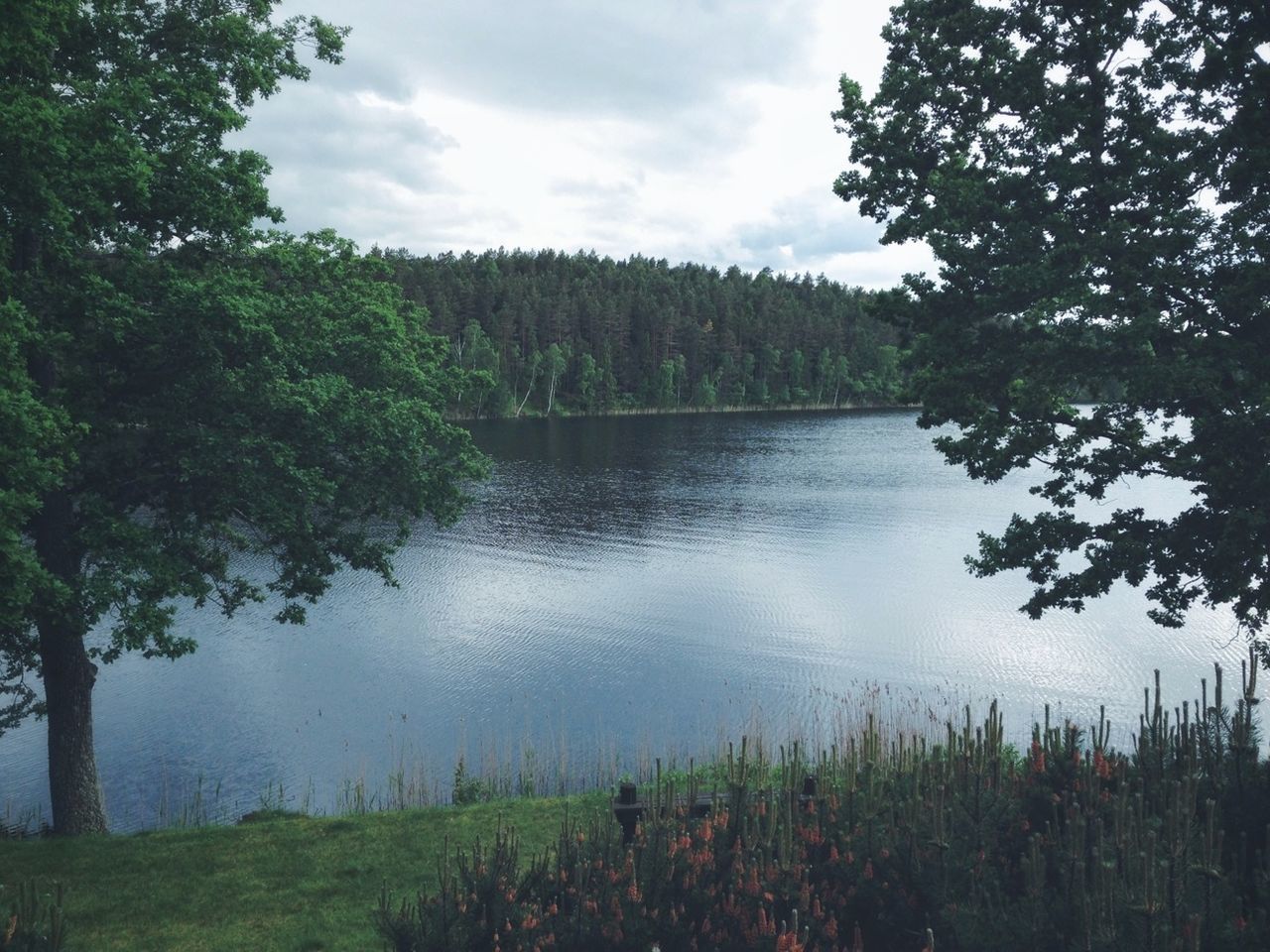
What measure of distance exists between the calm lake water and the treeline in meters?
76.4

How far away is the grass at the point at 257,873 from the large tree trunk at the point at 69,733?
4.09ft

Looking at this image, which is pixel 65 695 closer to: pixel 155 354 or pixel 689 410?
pixel 155 354

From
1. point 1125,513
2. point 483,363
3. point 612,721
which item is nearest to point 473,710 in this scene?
point 612,721

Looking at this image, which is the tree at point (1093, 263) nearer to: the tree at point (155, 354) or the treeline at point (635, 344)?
the tree at point (155, 354)

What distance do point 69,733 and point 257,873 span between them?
16.0 ft

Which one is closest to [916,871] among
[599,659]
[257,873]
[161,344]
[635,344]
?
[257,873]

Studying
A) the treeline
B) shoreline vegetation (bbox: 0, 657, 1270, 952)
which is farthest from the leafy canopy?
the treeline

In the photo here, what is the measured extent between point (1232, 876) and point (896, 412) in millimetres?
148545

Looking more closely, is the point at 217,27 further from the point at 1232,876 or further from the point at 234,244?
the point at 1232,876

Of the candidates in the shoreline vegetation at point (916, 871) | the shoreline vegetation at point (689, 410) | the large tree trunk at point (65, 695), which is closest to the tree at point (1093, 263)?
the shoreline vegetation at point (916, 871)

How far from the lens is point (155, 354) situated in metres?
14.6

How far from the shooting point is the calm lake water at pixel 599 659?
22.8 meters

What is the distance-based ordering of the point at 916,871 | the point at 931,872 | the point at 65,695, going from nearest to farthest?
the point at 931,872, the point at 916,871, the point at 65,695

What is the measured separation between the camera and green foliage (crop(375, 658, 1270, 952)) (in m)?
6.48
